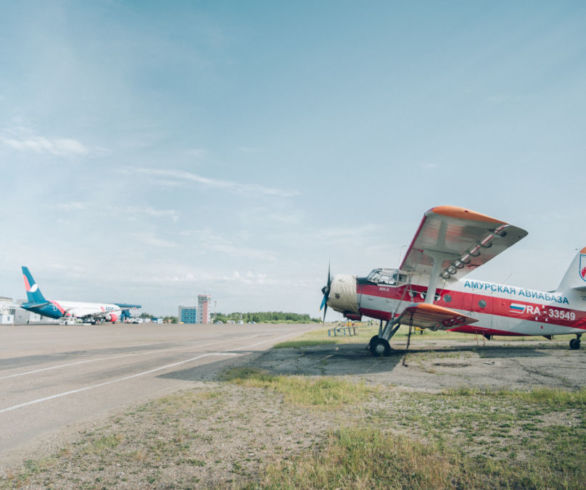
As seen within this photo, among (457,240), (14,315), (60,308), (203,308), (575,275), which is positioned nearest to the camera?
(457,240)

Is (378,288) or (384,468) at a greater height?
(378,288)

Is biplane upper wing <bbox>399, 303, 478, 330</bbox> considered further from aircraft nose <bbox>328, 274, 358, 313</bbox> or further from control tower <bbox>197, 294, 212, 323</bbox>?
control tower <bbox>197, 294, 212, 323</bbox>

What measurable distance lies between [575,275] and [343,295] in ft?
38.8

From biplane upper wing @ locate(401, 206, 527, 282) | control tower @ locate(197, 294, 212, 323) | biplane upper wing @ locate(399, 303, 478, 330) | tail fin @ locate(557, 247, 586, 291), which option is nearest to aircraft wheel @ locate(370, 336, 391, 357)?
biplane upper wing @ locate(399, 303, 478, 330)

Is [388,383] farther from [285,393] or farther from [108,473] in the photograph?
[108,473]

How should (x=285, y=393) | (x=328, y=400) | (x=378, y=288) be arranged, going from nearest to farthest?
(x=328, y=400) → (x=285, y=393) → (x=378, y=288)

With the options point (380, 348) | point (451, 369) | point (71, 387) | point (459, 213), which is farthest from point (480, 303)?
point (71, 387)

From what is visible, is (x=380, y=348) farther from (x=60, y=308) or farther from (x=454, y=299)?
(x=60, y=308)

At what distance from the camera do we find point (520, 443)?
421 centimetres

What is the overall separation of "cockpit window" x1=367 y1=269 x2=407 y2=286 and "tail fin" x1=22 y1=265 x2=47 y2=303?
63279 mm

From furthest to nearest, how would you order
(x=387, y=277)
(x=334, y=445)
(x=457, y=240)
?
(x=387, y=277) → (x=457, y=240) → (x=334, y=445)

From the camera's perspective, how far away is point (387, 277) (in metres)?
15.7

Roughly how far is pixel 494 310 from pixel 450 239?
5.90m

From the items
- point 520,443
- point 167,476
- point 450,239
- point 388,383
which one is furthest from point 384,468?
point 450,239
